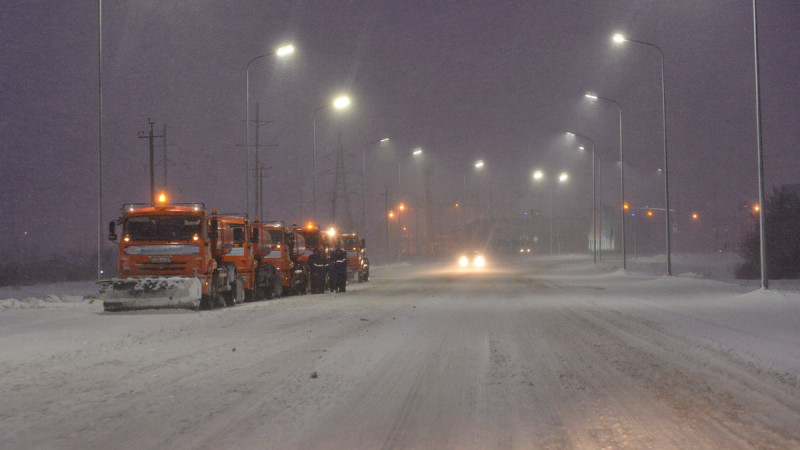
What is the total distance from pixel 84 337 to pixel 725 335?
12794 mm

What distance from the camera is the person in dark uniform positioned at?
113 feet

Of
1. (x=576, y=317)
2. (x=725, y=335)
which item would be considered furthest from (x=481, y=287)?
(x=725, y=335)

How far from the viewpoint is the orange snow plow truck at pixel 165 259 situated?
22.4 meters

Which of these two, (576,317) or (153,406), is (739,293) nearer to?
(576,317)

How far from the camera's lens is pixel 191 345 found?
15.1m

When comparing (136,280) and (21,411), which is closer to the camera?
(21,411)

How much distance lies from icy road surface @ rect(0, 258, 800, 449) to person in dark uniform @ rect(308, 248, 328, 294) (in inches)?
513

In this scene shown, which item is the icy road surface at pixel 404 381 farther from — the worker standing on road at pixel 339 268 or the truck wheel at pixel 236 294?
the worker standing on road at pixel 339 268

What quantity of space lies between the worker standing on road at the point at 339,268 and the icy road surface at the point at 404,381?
44.4 feet

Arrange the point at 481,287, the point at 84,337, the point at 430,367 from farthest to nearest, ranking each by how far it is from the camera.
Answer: the point at 481,287 < the point at 84,337 < the point at 430,367

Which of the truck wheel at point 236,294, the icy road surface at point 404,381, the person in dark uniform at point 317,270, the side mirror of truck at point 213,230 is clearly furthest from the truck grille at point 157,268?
the person in dark uniform at point 317,270

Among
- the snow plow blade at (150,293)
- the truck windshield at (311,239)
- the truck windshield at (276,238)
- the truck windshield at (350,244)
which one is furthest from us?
the truck windshield at (350,244)

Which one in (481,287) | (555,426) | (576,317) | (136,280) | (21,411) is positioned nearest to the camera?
(555,426)

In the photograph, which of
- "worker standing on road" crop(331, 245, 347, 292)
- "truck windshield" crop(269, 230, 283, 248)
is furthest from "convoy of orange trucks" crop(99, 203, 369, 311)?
"worker standing on road" crop(331, 245, 347, 292)
